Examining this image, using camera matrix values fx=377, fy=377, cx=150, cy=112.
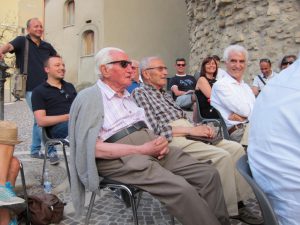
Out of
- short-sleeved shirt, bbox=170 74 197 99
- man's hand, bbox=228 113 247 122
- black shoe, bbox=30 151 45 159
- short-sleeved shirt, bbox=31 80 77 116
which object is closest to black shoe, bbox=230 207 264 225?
man's hand, bbox=228 113 247 122

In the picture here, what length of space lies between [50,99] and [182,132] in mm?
1577

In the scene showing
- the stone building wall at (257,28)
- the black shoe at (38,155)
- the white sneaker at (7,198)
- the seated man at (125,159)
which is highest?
the stone building wall at (257,28)

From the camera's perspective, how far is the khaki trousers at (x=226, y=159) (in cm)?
285

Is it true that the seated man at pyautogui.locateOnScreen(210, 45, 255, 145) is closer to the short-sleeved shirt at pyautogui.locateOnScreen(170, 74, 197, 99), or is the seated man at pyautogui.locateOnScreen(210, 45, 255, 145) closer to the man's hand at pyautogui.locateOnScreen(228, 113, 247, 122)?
the man's hand at pyautogui.locateOnScreen(228, 113, 247, 122)

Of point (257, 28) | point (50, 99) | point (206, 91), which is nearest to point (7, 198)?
point (50, 99)

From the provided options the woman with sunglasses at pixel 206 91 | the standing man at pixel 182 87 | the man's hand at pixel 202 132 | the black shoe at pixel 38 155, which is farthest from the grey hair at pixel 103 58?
the standing man at pixel 182 87

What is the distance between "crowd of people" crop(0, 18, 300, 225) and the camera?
4.69 ft

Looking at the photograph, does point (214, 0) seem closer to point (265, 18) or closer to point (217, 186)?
point (265, 18)

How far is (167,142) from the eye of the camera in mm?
2760

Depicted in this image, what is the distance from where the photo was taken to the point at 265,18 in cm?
883

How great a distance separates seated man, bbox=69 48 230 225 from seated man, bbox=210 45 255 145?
4.05 ft

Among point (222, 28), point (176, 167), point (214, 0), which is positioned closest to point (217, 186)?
point (176, 167)

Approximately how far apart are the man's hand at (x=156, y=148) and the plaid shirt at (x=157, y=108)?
0.42 meters

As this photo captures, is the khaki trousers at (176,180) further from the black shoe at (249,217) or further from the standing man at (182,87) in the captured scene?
the standing man at (182,87)
